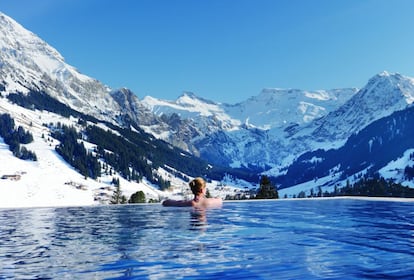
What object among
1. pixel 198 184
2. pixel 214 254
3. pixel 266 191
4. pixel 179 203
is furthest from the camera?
pixel 266 191

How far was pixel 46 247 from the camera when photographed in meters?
14.9

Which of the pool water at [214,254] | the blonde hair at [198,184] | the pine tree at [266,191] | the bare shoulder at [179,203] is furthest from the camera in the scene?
the pine tree at [266,191]

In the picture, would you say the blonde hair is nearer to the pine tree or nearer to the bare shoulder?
the bare shoulder

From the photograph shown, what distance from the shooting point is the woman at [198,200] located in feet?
84.7

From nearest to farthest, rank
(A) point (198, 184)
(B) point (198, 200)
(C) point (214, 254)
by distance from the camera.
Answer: (C) point (214, 254) → (A) point (198, 184) → (B) point (198, 200)

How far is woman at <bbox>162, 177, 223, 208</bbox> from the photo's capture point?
25.8 metres

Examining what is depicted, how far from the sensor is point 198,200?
29812 millimetres

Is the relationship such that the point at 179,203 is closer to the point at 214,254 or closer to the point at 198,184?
the point at 198,184

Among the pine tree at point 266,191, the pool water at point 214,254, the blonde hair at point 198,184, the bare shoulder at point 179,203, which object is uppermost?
the pine tree at point 266,191

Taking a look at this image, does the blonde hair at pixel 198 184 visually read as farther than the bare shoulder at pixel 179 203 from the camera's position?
No

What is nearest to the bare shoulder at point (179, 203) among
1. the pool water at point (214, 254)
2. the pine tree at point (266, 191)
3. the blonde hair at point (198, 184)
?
the blonde hair at point (198, 184)

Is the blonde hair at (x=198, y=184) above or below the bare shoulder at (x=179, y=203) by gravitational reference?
above

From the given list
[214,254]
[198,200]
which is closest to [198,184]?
[198,200]

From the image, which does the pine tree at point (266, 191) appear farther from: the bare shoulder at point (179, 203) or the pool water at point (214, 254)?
the pool water at point (214, 254)
